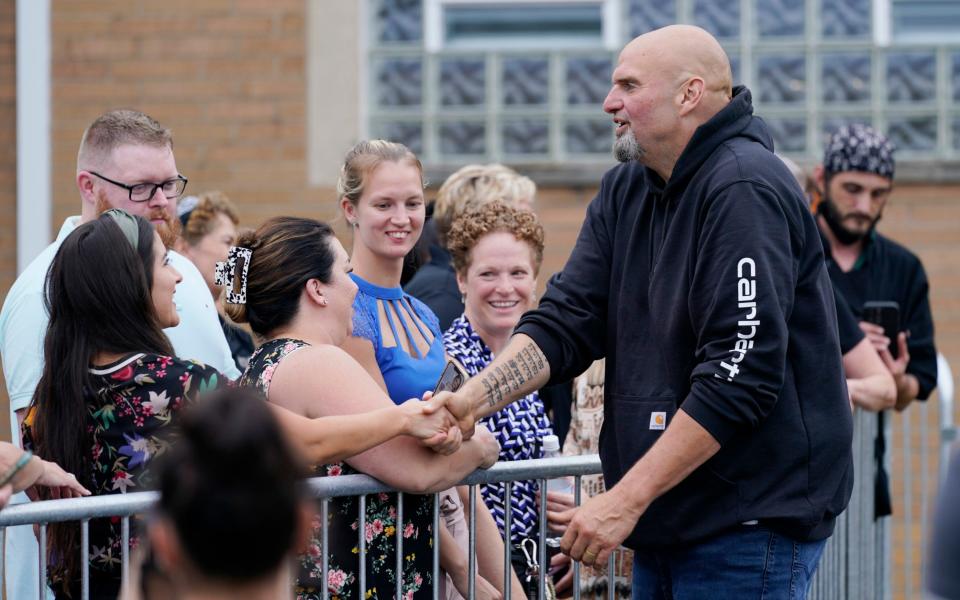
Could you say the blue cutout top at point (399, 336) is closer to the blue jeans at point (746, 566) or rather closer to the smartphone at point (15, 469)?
the blue jeans at point (746, 566)

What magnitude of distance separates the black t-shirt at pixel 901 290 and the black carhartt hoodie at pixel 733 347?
2.44 metres

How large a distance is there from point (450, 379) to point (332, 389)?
472 mm

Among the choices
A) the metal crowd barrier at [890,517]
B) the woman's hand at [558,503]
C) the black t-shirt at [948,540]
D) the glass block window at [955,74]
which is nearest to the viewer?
the black t-shirt at [948,540]

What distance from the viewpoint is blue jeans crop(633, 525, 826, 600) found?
3518 millimetres

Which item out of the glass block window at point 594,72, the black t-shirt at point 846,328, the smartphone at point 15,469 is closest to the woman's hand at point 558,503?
the smartphone at point 15,469

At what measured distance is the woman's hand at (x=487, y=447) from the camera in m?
3.80

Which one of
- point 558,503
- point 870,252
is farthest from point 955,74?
point 558,503

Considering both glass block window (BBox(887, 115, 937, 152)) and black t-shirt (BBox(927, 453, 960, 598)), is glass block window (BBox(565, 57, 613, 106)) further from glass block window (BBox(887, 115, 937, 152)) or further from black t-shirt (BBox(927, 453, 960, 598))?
black t-shirt (BBox(927, 453, 960, 598))

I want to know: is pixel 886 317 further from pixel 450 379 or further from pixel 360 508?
pixel 360 508

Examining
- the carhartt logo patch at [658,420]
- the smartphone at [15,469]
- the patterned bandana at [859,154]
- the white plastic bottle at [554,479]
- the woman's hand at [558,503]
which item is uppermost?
the patterned bandana at [859,154]

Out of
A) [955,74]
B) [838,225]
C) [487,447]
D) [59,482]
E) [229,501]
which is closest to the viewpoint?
[229,501]

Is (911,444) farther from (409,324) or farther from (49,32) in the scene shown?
(49,32)

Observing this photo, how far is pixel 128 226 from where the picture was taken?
3.66 metres

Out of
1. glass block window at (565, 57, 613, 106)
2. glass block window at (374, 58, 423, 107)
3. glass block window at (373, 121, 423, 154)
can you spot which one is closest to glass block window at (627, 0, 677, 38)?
glass block window at (565, 57, 613, 106)
